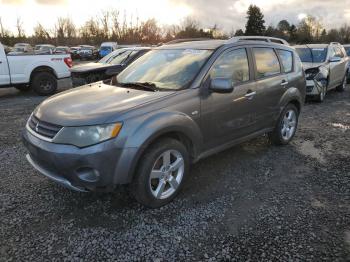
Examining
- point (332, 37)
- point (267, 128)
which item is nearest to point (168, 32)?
point (332, 37)

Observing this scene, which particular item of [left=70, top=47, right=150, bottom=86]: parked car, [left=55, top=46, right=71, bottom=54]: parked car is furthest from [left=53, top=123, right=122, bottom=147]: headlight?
[left=55, top=46, right=71, bottom=54]: parked car

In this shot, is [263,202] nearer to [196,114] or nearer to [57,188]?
[196,114]

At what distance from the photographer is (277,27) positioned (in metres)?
63.5

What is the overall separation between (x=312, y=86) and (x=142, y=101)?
7267 mm

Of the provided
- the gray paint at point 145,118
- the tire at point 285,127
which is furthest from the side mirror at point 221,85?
the tire at point 285,127

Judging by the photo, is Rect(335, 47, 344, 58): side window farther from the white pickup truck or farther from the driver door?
the white pickup truck

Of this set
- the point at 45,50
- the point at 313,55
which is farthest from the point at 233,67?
the point at 45,50

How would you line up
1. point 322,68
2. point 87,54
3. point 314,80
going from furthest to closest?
point 87,54 < point 322,68 < point 314,80

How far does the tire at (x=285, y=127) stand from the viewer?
5.39 m

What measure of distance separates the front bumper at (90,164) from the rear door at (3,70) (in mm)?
8401

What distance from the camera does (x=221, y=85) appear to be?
3768 millimetres

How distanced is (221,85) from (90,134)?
1.56 metres

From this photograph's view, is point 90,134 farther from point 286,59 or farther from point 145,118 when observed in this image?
point 286,59

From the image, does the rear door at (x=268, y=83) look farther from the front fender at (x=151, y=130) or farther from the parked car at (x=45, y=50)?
the parked car at (x=45, y=50)
